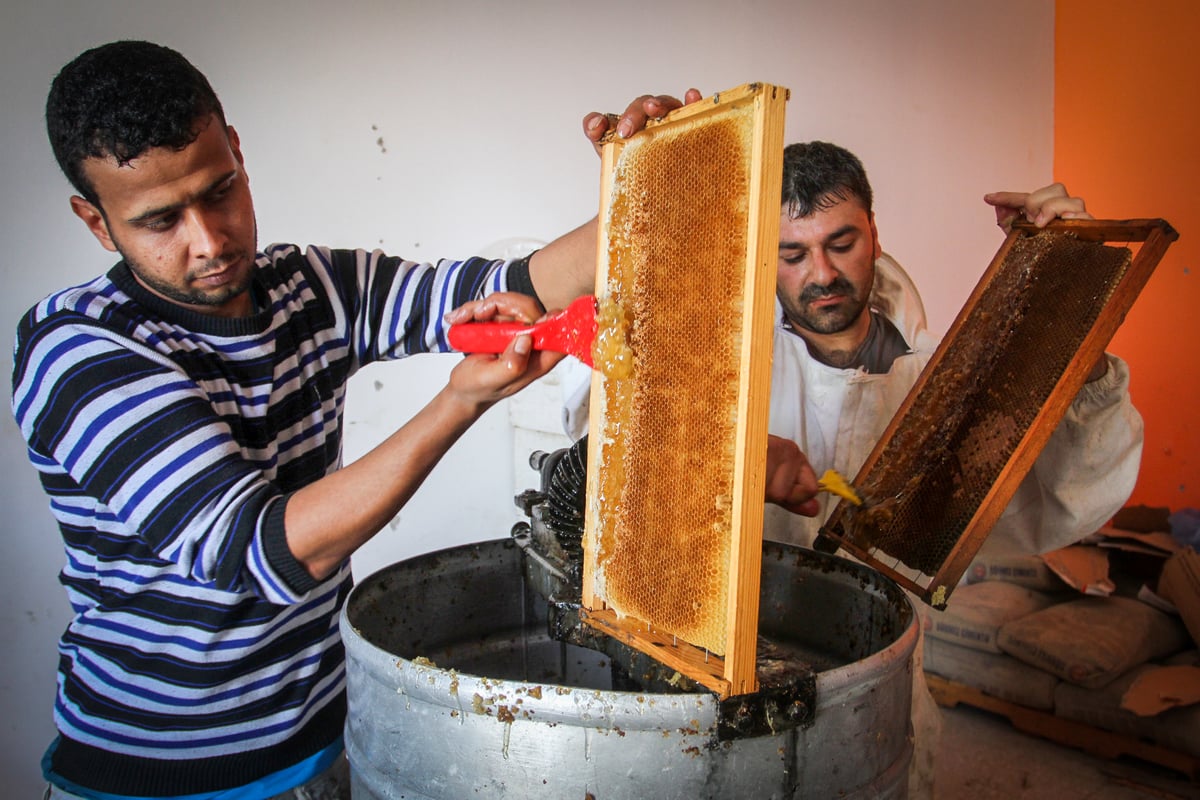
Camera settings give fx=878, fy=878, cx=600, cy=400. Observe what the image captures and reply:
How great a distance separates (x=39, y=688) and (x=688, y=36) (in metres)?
2.64

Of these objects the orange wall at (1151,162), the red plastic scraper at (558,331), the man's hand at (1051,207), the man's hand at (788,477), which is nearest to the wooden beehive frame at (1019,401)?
the man's hand at (1051,207)

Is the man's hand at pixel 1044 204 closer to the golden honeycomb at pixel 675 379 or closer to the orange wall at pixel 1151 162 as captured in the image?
the golden honeycomb at pixel 675 379

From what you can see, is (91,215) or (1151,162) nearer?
(91,215)

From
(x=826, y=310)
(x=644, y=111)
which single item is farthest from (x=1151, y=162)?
(x=644, y=111)

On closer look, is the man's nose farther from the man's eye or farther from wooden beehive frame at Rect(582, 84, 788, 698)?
the man's eye

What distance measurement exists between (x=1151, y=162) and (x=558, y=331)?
3927 mm

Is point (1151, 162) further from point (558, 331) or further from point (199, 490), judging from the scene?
point (199, 490)

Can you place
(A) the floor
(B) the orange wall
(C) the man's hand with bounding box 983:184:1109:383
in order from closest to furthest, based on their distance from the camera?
(C) the man's hand with bounding box 983:184:1109:383 → (A) the floor → (B) the orange wall

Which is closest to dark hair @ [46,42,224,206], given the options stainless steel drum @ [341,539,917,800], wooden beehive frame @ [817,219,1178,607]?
stainless steel drum @ [341,539,917,800]

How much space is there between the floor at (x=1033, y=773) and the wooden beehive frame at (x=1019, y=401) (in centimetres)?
161

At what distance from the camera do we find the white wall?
2080 millimetres

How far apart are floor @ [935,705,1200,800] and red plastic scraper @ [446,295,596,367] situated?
2.43m

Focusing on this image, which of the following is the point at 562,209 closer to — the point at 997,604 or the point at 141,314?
the point at 141,314

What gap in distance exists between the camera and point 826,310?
2.31 meters
